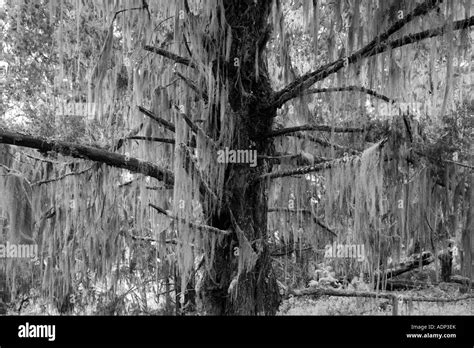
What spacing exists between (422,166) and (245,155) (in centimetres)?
115

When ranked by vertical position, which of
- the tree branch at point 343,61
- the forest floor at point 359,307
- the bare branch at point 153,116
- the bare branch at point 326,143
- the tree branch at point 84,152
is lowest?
the forest floor at point 359,307

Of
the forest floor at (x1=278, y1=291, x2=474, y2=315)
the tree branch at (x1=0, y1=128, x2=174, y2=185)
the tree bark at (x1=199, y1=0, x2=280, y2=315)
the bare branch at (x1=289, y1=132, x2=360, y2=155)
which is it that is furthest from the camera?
the forest floor at (x1=278, y1=291, x2=474, y2=315)

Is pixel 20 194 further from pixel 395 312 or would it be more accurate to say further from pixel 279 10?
pixel 395 312

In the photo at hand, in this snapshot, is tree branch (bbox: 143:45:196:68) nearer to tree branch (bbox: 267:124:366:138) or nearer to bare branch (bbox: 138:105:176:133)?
bare branch (bbox: 138:105:176:133)

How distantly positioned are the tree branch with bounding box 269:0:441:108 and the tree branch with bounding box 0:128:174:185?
2.90 ft

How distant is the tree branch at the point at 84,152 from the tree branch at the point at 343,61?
88cm

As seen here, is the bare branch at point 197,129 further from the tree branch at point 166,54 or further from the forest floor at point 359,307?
the forest floor at point 359,307

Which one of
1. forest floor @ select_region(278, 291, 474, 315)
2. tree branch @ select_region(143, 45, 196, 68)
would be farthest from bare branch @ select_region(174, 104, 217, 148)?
forest floor @ select_region(278, 291, 474, 315)

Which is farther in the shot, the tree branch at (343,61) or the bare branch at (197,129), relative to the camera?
the bare branch at (197,129)

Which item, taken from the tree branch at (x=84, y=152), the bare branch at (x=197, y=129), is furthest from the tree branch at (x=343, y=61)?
the tree branch at (x=84, y=152)

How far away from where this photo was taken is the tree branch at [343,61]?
106 inches

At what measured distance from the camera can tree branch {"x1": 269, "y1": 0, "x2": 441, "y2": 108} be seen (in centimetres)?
269

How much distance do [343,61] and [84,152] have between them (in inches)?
62.6

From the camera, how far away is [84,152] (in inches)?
115
